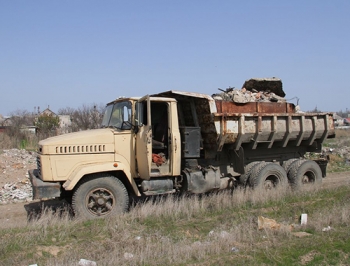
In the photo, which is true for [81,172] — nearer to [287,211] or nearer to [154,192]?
[154,192]

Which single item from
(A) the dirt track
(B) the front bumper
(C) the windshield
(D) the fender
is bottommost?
(A) the dirt track

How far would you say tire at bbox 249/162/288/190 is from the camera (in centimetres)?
894

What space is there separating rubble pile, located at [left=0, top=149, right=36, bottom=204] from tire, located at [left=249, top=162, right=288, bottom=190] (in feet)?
20.1

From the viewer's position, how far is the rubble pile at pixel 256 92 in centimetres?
907

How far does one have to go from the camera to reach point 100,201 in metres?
7.26

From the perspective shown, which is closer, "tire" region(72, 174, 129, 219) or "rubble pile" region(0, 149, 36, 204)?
"tire" region(72, 174, 129, 219)

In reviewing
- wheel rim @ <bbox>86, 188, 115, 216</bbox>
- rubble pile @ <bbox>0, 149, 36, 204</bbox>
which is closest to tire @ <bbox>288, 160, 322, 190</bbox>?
wheel rim @ <bbox>86, 188, 115, 216</bbox>

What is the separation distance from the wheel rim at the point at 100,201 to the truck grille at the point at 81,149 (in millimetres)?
775

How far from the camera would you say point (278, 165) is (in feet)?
30.7

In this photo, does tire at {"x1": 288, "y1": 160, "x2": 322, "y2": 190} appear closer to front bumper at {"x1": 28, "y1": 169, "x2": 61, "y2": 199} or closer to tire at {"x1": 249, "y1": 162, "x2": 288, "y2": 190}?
tire at {"x1": 249, "y1": 162, "x2": 288, "y2": 190}

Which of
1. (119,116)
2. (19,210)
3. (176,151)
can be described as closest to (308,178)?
(176,151)

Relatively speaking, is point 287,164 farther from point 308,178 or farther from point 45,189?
point 45,189

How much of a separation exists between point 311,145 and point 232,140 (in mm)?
3116

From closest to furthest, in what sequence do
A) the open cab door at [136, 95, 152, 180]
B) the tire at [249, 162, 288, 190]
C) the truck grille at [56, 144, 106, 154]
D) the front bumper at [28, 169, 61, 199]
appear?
the front bumper at [28, 169, 61, 199], the truck grille at [56, 144, 106, 154], the open cab door at [136, 95, 152, 180], the tire at [249, 162, 288, 190]
